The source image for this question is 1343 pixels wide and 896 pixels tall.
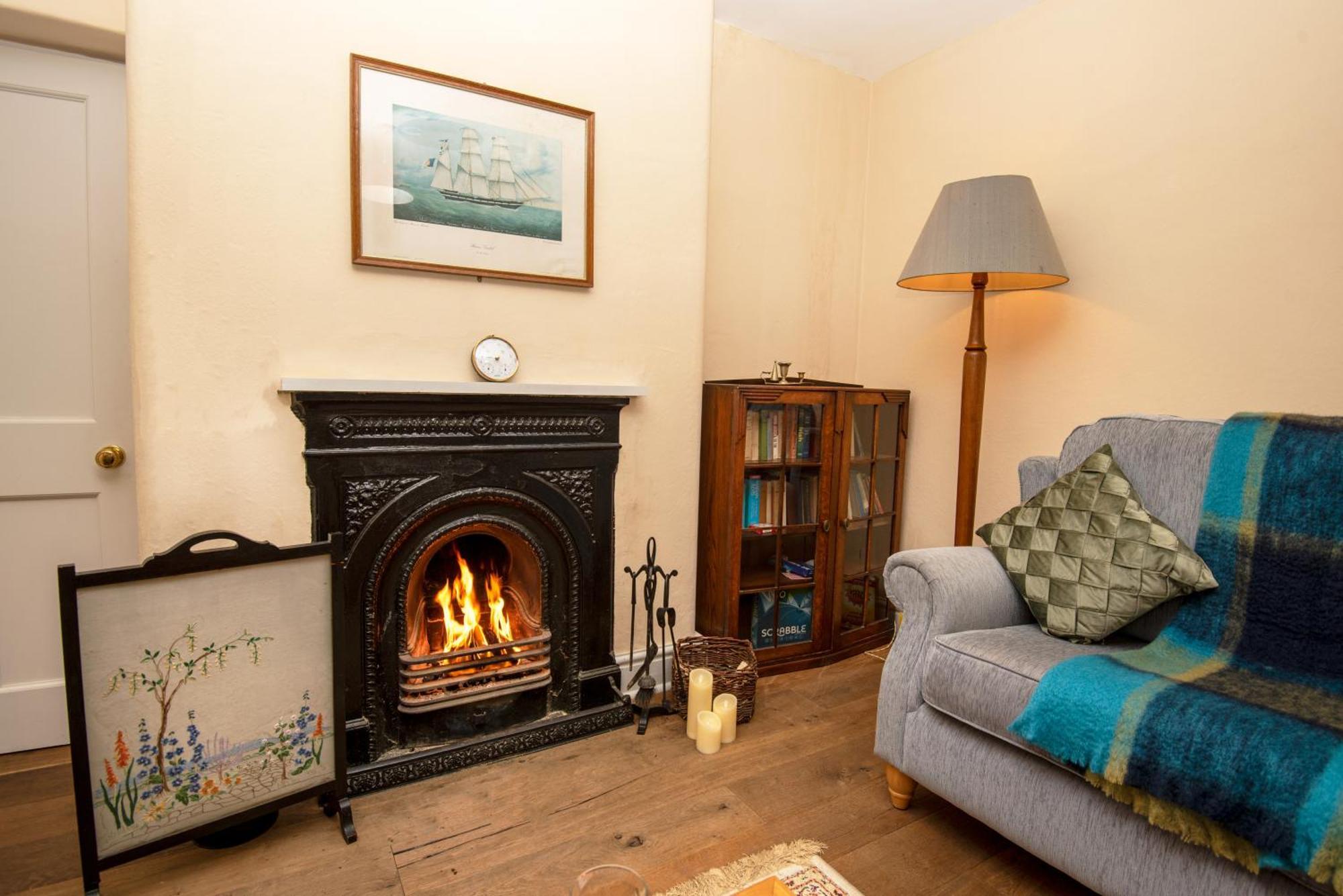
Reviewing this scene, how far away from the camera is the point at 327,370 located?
1.84 meters

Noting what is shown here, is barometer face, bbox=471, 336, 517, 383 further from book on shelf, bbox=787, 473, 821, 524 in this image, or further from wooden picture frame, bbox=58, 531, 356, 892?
book on shelf, bbox=787, 473, 821, 524

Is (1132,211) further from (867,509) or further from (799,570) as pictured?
(799,570)

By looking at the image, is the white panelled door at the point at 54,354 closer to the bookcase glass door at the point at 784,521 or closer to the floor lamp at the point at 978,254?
the bookcase glass door at the point at 784,521

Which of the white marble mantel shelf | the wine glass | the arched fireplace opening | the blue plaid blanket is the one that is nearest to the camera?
the wine glass

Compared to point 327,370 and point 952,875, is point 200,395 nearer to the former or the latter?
point 327,370

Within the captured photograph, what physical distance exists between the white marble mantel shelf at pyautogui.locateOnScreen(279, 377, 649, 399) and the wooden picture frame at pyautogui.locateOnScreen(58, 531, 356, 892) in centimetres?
42

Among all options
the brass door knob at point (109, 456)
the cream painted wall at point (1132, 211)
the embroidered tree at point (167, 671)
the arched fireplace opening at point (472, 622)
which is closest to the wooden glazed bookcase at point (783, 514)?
the cream painted wall at point (1132, 211)

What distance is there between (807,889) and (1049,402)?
2.20 metres

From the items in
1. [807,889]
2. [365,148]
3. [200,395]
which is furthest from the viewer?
[365,148]

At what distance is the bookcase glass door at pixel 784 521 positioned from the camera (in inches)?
101

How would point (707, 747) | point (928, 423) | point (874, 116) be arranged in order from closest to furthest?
point (707, 747)
point (928, 423)
point (874, 116)

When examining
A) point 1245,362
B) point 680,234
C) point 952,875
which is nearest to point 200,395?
point 680,234

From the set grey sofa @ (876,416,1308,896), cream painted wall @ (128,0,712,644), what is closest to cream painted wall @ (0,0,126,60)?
cream painted wall @ (128,0,712,644)

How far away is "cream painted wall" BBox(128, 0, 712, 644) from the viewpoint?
1.64 meters
